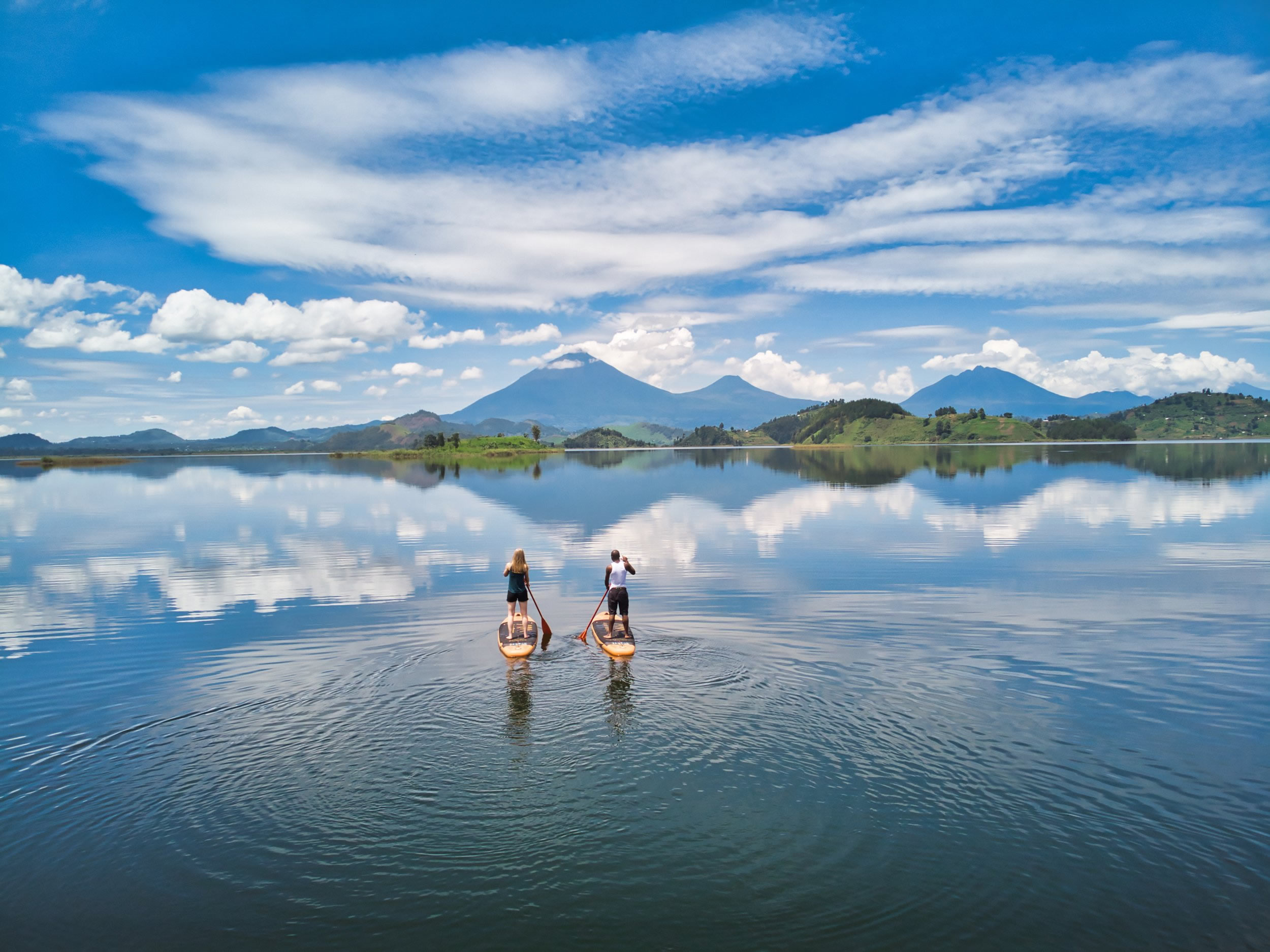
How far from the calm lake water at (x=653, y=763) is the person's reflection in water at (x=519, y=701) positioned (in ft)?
0.40

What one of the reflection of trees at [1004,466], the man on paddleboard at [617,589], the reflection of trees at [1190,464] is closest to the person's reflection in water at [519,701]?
the man on paddleboard at [617,589]

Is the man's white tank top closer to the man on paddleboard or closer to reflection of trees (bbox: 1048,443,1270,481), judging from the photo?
the man on paddleboard

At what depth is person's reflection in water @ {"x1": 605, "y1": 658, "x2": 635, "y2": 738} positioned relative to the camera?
17.4 m

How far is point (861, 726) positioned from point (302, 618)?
23.8 meters

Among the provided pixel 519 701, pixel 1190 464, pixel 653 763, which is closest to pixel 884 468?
pixel 1190 464

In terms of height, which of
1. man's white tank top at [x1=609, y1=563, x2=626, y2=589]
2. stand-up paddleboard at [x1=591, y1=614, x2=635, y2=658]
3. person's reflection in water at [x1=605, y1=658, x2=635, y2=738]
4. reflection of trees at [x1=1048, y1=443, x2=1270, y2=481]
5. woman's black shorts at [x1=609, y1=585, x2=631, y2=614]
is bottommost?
person's reflection in water at [x1=605, y1=658, x2=635, y2=738]

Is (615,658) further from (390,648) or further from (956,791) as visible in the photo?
(956,791)

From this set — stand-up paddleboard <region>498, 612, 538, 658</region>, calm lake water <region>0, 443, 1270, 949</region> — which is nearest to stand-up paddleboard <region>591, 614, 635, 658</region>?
calm lake water <region>0, 443, 1270, 949</region>

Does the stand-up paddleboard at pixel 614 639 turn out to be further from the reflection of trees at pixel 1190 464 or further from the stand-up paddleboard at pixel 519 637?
the reflection of trees at pixel 1190 464

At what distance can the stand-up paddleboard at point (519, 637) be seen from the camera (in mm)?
23250

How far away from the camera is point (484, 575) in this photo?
128ft

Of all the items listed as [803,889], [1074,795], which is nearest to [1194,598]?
[1074,795]

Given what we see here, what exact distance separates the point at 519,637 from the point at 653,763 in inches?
411

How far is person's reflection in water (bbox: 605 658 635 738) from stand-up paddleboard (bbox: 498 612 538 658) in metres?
3.03
